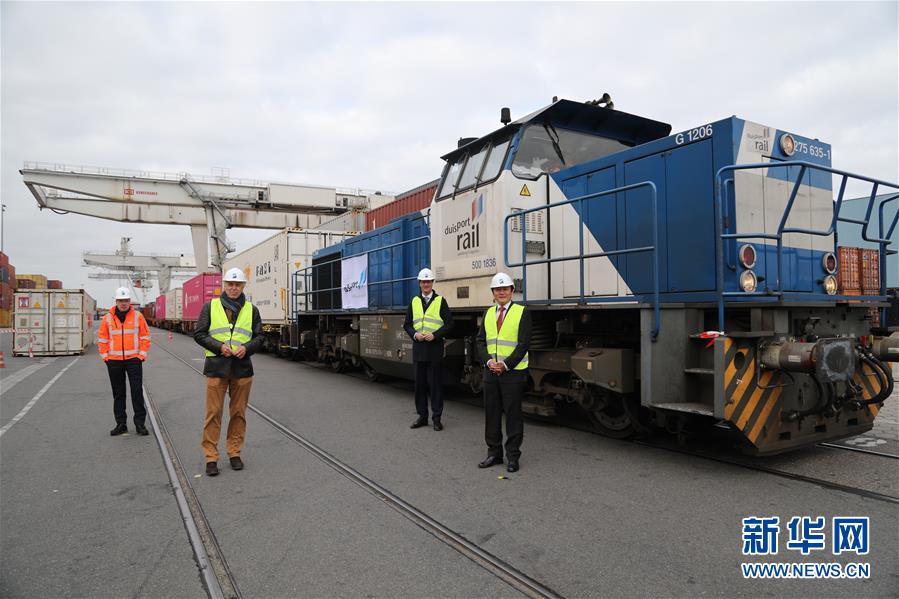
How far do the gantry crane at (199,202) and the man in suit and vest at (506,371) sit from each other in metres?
22.9

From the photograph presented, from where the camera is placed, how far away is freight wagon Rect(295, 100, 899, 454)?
454cm

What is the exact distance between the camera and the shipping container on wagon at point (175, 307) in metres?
35.2

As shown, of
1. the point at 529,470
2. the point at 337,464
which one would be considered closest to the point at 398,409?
the point at 337,464

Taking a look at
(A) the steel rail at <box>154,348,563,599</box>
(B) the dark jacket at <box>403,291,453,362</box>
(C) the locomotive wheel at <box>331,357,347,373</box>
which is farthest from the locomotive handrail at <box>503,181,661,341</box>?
(C) the locomotive wheel at <box>331,357,347,373</box>

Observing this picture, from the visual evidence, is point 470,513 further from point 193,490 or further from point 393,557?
point 193,490

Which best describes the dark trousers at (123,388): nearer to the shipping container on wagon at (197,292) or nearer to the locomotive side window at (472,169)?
the locomotive side window at (472,169)

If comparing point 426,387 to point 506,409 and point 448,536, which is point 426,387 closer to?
point 506,409

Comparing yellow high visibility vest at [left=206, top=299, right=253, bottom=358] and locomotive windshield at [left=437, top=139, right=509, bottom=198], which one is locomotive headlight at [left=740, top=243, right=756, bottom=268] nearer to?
locomotive windshield at [left=437, top=139, right=509, bottom=198]

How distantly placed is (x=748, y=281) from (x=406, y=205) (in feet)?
33.9

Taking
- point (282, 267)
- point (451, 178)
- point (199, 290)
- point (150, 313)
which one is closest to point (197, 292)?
point (199, 290)

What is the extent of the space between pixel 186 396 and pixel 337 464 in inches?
212

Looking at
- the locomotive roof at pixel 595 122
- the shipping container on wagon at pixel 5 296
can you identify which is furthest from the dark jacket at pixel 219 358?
the shipping container on wagon at pixel 5 296

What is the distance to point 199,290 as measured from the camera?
28.5 m

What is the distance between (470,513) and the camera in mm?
3910
